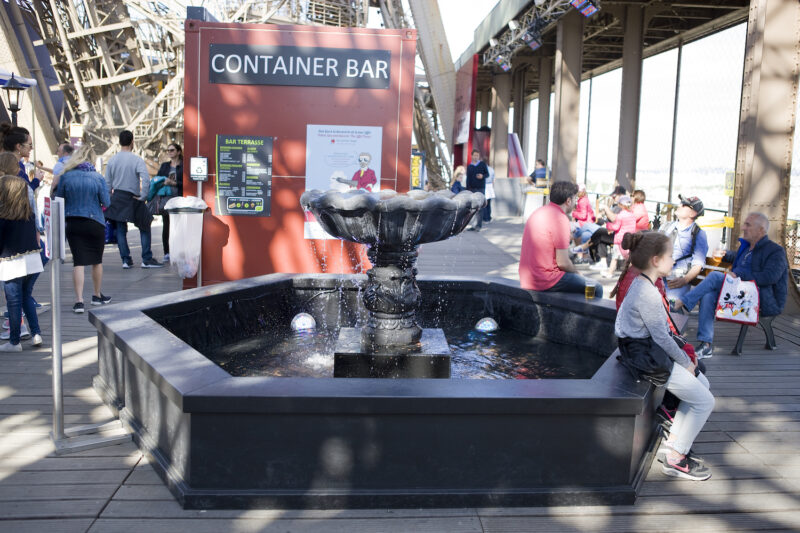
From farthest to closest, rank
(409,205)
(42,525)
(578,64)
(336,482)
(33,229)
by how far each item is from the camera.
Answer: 1. (578,64)
2. (33,229)
3. (409,205)
4. (336,482)
5. (42,525)

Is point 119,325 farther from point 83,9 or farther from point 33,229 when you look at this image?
point 83,9

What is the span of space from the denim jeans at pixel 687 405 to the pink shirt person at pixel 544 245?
2.30 m

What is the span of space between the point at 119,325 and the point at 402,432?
7.15 feet

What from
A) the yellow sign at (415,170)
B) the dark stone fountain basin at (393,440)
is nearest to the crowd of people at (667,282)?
the dark stone fountain basin at (393,440)

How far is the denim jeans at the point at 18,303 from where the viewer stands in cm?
580

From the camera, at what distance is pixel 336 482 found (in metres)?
3.33

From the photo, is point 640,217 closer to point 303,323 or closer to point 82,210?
point 303,323

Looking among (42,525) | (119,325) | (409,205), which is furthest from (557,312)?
(42,525)

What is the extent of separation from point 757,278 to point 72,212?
677cm

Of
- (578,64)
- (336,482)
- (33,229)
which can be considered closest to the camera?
(336,482)

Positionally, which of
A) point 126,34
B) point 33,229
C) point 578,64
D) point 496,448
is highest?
point 126,34

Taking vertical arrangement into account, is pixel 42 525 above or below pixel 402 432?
below

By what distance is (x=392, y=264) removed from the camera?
4.87 m

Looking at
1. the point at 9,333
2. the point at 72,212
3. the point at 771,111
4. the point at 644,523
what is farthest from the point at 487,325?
the point at 771,111
